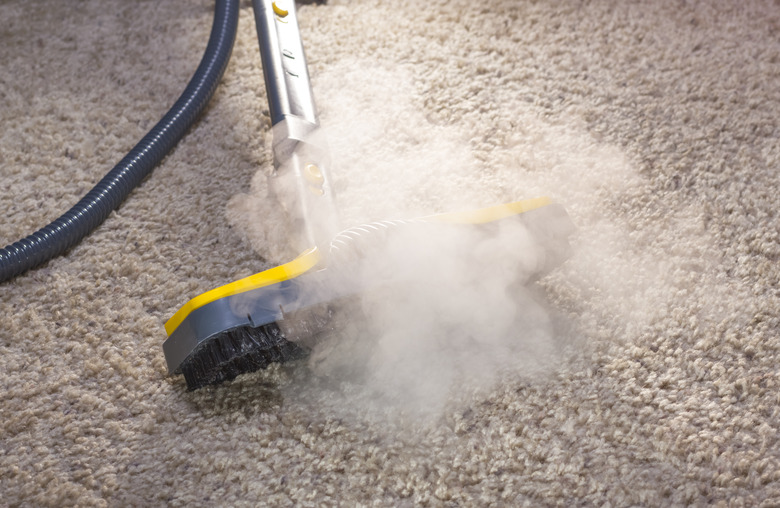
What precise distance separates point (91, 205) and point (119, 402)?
31cm

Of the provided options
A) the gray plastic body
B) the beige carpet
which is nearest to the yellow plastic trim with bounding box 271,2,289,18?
the gray plastic body

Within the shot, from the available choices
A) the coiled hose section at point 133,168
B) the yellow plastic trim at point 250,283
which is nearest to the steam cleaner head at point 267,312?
the yellow plastic trim at point 250,283

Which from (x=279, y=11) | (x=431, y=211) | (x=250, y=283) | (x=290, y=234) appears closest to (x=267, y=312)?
(x=250, y=283)

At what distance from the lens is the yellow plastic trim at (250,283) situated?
65 cm

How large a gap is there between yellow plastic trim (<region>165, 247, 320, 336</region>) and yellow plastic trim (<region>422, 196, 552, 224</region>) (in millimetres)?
138

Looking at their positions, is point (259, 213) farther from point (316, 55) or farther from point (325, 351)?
point (316, 55)

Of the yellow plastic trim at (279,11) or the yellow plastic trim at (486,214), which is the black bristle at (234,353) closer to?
the yellow plastic trim at (486,214)

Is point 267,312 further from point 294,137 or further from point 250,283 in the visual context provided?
point 294,137

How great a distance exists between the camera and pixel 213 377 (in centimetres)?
71

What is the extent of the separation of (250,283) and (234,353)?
0.25 ft

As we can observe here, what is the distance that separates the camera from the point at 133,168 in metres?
0.94

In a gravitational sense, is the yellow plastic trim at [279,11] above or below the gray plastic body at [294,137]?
above

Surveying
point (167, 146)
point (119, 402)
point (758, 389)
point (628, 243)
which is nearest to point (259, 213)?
point (167, 146)

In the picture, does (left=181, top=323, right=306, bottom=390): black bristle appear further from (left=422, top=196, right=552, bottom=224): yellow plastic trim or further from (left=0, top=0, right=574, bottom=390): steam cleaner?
(left=422, top=196, right=552, bottom=224): yellow plastic trim
